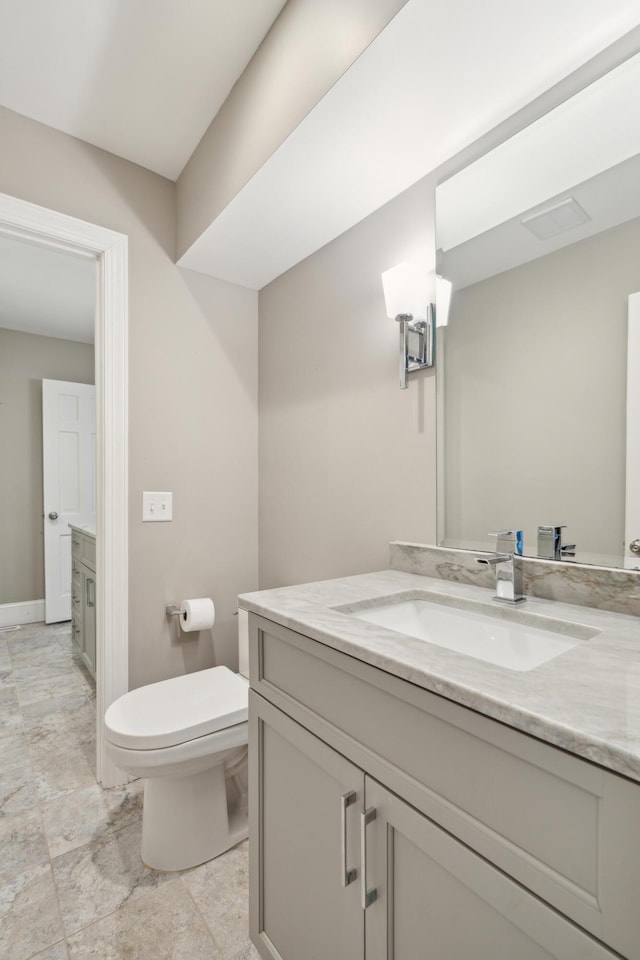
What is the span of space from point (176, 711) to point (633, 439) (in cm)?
148

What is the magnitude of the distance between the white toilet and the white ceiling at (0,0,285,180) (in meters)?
2.06

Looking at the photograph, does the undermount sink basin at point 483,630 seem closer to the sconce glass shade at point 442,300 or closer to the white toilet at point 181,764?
the white toilet at point 181,764

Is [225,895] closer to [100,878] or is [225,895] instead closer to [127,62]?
[100,878]

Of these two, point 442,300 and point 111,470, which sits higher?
point 442,300

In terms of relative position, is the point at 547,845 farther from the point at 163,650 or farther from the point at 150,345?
the point at 150,345

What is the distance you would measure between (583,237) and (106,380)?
5.35 feet

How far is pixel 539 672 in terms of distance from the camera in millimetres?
629

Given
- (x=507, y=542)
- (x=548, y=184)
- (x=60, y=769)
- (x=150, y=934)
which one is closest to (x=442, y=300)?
(x=548, y=184)

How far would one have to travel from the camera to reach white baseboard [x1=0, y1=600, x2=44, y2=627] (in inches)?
148

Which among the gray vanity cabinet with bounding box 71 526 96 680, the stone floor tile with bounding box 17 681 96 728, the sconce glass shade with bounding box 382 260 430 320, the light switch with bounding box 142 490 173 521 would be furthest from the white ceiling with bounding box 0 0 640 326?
the stone floor tile with bounding box 17 681 96 728

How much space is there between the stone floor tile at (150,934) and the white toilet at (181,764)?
0.12 metres

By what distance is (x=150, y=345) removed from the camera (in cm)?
192

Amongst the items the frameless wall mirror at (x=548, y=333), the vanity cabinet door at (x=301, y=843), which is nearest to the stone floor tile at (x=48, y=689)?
the vanity cabinet door at (x=301, y=843)

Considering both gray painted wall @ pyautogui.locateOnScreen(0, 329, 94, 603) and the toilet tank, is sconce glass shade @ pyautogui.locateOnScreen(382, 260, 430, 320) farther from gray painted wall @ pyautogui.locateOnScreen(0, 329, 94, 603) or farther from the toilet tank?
gray painted wall @ pyautogui.locateOnScreen(0, 329, 94, 603)
